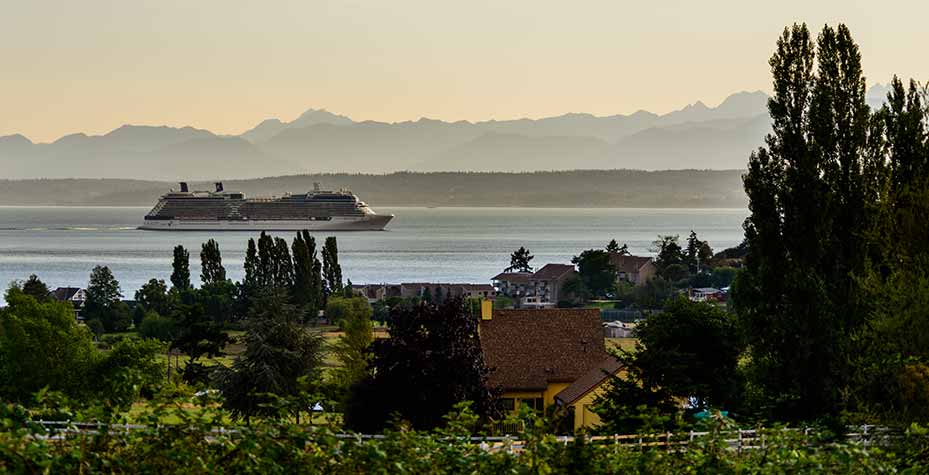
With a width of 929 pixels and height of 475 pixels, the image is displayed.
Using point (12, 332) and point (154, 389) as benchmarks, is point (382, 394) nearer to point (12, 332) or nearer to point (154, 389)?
point (12, 332)

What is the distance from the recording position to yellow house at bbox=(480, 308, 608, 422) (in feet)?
74.2

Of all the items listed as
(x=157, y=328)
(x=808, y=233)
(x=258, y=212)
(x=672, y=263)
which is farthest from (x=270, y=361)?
(x=258, y=212)

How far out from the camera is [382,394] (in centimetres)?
1730

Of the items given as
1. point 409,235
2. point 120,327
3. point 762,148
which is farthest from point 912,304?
point 409,235

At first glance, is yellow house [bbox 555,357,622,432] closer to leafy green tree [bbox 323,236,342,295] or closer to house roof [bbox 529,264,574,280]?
leafy green tree [bbox 323,236,342,295]

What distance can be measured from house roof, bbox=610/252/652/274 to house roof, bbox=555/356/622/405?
56.4m

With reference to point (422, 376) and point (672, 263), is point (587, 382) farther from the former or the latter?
point (672, 263)

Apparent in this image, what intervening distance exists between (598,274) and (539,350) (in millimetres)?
45963

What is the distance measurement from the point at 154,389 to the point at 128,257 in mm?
121697

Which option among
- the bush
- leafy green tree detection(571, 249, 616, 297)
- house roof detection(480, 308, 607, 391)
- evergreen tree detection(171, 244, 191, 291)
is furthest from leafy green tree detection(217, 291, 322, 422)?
leafy green tree detection(571, 249, 616, 297)

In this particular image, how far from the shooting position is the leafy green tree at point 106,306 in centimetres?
4978

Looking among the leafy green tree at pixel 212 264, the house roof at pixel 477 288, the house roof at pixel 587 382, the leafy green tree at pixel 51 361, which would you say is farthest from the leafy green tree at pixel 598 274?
the leafy green tree at pixel 51 361

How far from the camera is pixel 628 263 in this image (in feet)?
262

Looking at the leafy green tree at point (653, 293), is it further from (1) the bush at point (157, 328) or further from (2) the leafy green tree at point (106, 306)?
(2) the leafy green tree at point (106, 306)
